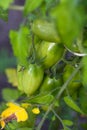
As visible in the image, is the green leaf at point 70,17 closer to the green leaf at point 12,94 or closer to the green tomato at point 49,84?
the green tomato at point 49,84

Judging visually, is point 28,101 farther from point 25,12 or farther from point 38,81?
point 25,12

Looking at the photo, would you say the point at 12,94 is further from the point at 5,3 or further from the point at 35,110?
the point at 5,3

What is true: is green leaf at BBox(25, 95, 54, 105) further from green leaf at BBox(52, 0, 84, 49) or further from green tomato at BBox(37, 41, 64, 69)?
green leaf at BBox(52, 0, 84, 49)

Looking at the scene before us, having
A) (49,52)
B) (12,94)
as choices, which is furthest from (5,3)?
(12,94)

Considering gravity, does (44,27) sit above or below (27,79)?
above

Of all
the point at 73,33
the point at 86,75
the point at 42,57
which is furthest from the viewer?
the point at 42,57

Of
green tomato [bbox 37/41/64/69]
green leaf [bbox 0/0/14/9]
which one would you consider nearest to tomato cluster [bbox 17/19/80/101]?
green tomato [bbox 37/41/64/69]

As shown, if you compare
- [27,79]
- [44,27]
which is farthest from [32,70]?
[44,27]

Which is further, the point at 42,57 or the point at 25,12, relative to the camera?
the point at 42,57
